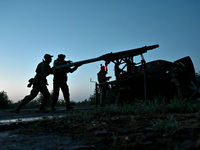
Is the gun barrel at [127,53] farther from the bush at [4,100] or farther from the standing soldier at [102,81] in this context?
the bush at [4,100]

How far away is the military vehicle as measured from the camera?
23.7 ft

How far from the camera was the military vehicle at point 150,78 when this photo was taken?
7233 mm

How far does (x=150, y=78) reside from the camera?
7.14m

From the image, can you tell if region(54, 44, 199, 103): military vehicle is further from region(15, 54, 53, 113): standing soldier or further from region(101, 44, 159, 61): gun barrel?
region(15, 54, 53, 113): standing soldier

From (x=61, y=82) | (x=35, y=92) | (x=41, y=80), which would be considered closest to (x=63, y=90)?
(x=61, y=82)

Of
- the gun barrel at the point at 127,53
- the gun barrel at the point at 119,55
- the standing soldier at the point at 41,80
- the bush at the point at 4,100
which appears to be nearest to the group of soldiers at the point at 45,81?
the standing soldier at the point at 41,80

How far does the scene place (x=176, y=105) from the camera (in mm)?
3938

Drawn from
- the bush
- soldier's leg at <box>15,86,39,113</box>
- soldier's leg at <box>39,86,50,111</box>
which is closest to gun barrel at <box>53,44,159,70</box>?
soldier's leg at <box>39,86,50,111</box>

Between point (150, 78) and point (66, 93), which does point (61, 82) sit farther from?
point (150, 78)

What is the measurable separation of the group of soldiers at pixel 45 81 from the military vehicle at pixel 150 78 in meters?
2.04

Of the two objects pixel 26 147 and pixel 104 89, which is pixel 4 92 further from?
pixel 26 147

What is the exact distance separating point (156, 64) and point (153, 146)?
7.32m

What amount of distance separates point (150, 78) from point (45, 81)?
4.44 meters

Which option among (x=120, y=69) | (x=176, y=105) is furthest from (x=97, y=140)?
(x=120, y=69)
